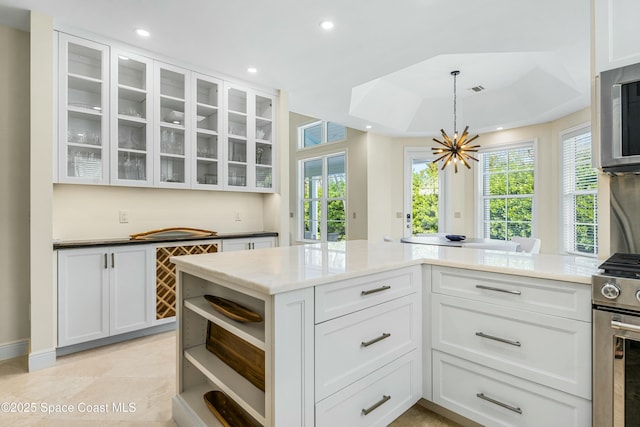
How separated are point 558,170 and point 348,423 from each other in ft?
17.6

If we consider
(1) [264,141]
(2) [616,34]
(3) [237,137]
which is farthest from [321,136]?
(2) [616,34]

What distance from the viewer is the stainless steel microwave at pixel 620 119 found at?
1389 mm

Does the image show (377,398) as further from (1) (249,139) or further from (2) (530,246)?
→ (2) (530,246)

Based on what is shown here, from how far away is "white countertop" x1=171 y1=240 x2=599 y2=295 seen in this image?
1.23m

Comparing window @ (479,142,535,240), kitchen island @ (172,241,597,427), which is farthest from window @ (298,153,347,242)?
kitchen island @ (172,241,597,427)

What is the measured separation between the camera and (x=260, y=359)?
4.66 ft

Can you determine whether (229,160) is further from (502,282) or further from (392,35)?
(502,282)

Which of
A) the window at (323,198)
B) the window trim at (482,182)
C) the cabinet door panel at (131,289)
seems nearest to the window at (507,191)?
the window trim at (482,182)

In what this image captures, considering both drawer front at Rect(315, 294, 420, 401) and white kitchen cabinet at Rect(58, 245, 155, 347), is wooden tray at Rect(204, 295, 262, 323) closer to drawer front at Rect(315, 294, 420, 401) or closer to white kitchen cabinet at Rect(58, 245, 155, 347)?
drawer front at Rect(315, 294, 420, 401)

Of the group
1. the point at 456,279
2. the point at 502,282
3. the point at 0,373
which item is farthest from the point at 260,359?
the point at 0,373

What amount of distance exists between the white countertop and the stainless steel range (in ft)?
0.32

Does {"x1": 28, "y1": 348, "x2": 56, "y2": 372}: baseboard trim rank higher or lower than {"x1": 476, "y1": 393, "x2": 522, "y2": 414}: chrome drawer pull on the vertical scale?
lower

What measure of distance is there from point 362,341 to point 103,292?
A: 7.86ft

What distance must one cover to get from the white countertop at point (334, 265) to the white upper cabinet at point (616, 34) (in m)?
0.97
